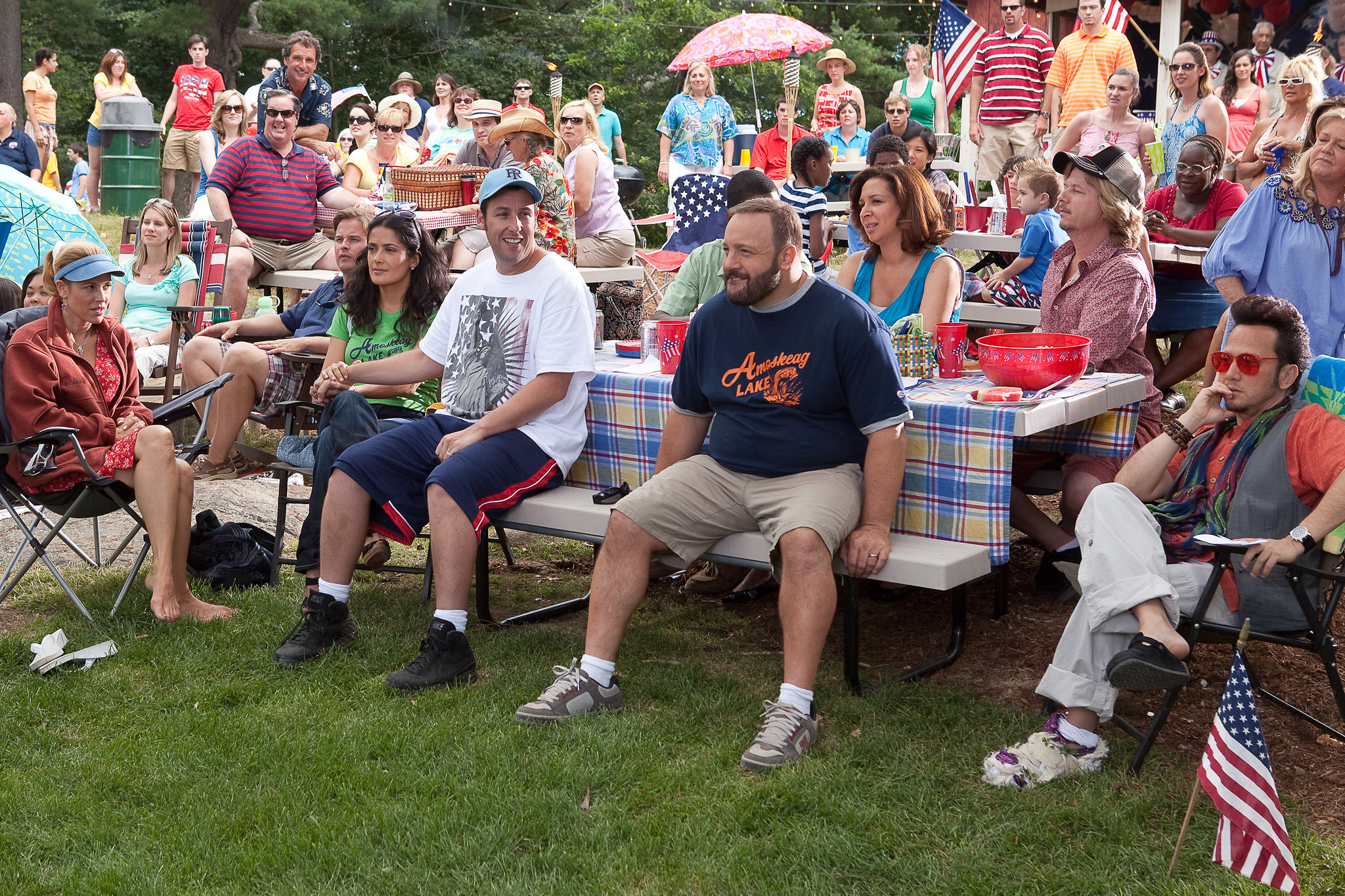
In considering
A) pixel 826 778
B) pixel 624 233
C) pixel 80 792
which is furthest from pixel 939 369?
pixel 624 233

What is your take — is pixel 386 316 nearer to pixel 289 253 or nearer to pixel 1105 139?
pixel 289 253

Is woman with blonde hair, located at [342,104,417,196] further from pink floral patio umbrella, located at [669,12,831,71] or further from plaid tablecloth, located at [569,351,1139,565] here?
plaid tablecloth, located at [569,351,1139,565]

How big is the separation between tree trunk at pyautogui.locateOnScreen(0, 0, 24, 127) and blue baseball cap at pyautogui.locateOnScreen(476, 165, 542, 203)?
1742 centimetres

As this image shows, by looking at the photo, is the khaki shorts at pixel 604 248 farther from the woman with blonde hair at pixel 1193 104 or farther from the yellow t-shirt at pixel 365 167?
the woman with blonde hair at pixel 1193 104

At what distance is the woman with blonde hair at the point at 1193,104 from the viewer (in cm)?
797

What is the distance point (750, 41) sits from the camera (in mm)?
13602

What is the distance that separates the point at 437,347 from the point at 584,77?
2069cm

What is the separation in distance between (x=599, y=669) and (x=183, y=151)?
12.5 m

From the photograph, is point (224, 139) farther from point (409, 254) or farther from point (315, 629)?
point (315, 629)

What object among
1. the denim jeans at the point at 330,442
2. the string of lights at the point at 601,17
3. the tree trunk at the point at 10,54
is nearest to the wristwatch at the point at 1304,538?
the denim jeans at the point at 330,442

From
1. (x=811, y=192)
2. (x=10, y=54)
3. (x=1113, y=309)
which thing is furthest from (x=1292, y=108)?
(x=10, y=54)

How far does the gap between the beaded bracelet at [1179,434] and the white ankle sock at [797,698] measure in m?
1.26

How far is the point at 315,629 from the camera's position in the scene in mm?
4215

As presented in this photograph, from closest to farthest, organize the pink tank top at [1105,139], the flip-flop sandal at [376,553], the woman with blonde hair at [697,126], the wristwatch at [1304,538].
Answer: the wristwatch at [1304,538] < the flip-flop sandal at [376,553] < the pink tank top at [1105,139] < the woman with blonde hair at [697,126]
